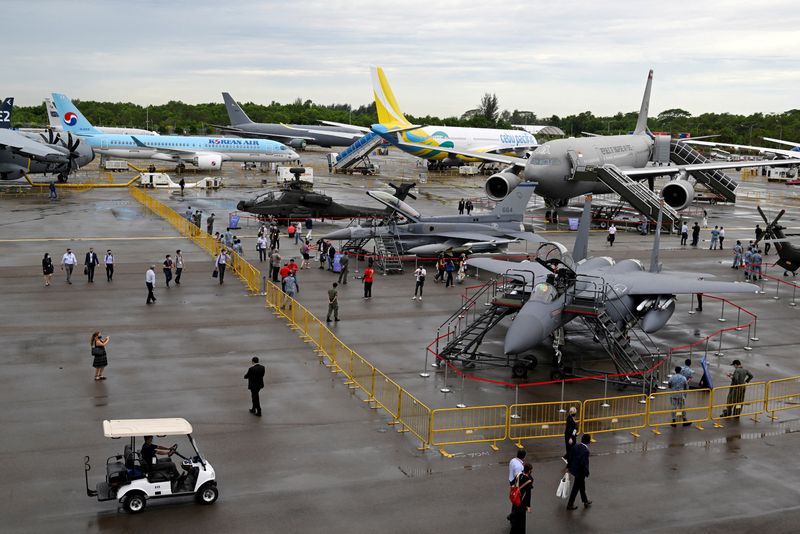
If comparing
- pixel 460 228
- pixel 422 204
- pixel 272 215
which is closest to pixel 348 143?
pixel 422 204

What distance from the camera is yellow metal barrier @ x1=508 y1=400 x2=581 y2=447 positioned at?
18516mm

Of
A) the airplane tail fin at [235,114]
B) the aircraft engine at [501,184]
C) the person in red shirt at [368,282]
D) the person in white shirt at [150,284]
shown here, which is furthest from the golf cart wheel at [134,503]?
the airplane tail fin at [235,114]

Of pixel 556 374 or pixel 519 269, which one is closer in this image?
pixel 556 374

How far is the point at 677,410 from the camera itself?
1950 cm

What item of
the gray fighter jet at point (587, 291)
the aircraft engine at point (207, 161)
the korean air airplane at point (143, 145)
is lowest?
the gray fighter jet at point (587, 291)

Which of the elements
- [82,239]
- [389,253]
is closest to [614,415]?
[389,253]

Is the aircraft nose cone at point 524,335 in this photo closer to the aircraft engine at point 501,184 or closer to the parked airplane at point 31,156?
the aircraft engine at point 501,184

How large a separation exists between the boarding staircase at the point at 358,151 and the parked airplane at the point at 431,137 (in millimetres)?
2021

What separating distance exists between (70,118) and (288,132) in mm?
40749

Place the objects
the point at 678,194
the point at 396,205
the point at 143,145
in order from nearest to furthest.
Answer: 1. the point at 396,205
2. the point at 678,194
3. the point at 143,145

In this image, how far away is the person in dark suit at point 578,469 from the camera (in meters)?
14.9

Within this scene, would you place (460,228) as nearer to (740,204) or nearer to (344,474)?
(344,474)

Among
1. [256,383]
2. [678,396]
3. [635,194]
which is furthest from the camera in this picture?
[635,194]

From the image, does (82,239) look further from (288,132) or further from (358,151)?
(288,132)
